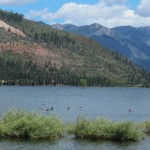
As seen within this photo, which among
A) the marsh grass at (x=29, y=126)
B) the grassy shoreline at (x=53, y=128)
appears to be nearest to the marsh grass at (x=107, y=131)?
the grassy shoreline at (x=53, y=128)

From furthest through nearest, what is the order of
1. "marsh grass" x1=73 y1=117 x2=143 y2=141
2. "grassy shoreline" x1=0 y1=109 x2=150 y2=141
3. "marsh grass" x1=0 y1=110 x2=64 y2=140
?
"marsh grass" x1=73 y1=117 x2=143 y2=141 < "grassy shoreline" x1=0 y1=109 x2=150 y2=141 < "marsh grass" x1=0 y1=110 x2=64 y2=140

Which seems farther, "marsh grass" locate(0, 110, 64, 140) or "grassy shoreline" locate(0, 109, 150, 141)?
"grassy shoreline" locate(0, 109, 150, 141)

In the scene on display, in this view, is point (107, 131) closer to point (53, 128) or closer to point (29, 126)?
→ point (53, 128)

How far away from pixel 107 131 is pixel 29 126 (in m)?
11.4

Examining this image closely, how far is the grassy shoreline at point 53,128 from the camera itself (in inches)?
2373

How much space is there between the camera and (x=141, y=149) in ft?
187

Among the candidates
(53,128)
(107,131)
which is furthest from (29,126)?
(107,131)

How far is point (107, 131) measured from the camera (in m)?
62.5

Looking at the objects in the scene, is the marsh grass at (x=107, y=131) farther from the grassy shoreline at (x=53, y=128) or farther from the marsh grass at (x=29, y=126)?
the marsh grass at (x=29, y=126)

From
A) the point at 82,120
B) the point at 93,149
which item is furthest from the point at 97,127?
the point at 93,149

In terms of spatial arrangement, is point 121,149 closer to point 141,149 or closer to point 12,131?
point 141,149

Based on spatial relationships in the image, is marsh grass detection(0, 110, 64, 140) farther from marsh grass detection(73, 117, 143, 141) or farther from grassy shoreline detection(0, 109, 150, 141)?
marsh grass detection(73, 117, 143, 141)

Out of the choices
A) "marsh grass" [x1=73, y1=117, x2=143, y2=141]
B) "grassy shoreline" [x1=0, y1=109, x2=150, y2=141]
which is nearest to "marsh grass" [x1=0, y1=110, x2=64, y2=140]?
"grassy shoreline" [x1=0, y1=109, x2=150, y2=141]

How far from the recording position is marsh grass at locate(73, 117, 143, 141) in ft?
202
